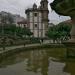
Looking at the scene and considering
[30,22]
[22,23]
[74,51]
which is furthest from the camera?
[22,23]

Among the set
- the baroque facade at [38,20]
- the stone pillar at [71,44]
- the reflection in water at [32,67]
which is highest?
the baroque facade at [38,20]

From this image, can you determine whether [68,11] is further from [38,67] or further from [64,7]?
[38,67]

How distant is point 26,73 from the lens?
7.71 metres

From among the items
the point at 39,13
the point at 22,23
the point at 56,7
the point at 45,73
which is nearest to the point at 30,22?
the point at 39,13

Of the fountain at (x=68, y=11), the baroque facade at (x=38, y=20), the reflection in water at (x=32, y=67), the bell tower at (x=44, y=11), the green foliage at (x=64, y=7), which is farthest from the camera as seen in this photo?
the baroque facade at (x=38, y=20)

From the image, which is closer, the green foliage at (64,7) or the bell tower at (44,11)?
the green foliage at (64,7)

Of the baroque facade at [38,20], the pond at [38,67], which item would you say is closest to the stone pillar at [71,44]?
the pond at [38,67]

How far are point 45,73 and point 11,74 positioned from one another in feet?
3.63

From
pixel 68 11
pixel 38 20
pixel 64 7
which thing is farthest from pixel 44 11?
pixel 64 7

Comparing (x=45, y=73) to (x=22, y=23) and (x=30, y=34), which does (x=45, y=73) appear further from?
(x=22, y=23)

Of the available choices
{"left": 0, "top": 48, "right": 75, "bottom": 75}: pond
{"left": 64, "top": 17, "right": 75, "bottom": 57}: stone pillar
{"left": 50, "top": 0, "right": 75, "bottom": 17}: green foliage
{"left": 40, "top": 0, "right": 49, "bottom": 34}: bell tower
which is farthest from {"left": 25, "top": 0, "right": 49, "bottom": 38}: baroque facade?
{"left": 0, "top": 48, "right": 75, "bottom": 75}: pond

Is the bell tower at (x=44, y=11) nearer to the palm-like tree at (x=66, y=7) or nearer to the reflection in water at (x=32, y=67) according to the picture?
the palm-like tree at (x=66, y=7)

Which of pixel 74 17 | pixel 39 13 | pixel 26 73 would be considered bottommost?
pixel 26 73

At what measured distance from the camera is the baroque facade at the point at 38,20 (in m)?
62.2
